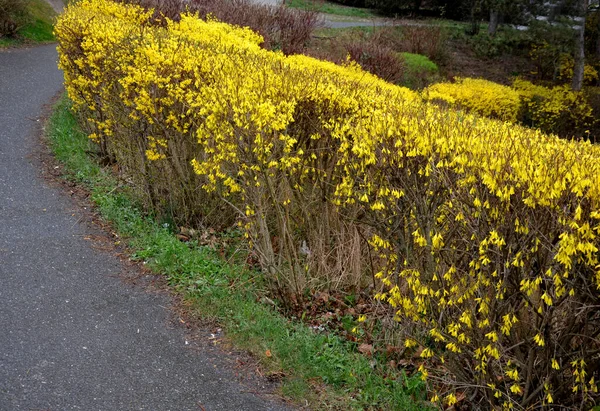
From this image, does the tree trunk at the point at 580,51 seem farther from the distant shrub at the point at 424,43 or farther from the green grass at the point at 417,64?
the distant shrub at the point at 424,43

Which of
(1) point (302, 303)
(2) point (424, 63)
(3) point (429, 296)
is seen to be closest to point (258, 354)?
(1) point (302, 303)

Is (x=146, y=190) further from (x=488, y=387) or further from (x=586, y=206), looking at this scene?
(x=586, y=206)

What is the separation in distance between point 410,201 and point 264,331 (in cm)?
144

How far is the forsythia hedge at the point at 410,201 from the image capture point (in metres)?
2.83

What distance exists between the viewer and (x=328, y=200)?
4.80 m

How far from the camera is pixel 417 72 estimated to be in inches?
634

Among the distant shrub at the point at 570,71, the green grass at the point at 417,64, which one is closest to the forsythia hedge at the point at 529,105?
the green grass at the point at 417,64

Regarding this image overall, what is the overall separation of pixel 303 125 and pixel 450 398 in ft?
7.51

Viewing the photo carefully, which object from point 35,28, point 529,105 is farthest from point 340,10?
point 529,105

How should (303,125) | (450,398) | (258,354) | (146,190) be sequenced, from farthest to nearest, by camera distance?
1. (146,190)
2. (303,125)
3. (258,354)
4. (450,398)

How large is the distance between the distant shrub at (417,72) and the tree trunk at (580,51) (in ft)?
13.1

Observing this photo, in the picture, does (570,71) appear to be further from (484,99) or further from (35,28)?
(35,28)

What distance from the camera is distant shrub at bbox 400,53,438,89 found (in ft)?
50.8

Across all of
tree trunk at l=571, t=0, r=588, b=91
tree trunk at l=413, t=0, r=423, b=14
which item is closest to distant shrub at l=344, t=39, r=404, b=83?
tree trunk at l=571, t=0, r=588, b=91
